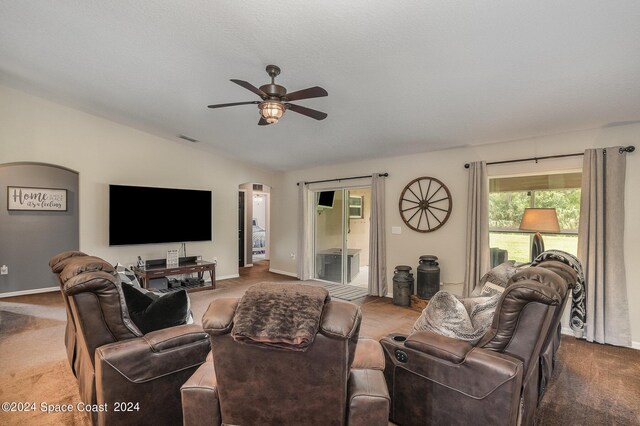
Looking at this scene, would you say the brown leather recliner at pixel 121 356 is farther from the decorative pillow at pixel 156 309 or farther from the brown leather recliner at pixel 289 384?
the brown leather recliner at pixel 289 384

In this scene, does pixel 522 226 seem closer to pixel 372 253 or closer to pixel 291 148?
pixel 372 253

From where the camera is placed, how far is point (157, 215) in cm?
555

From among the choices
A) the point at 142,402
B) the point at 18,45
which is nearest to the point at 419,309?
the point at 142,402

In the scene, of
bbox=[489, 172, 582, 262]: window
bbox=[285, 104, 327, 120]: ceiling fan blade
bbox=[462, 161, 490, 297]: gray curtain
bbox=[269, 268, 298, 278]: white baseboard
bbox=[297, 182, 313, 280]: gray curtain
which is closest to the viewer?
bbox=[285, 104, 327, 120]: ceiling fan blade

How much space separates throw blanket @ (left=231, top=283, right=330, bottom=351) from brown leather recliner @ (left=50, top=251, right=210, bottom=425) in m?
0.90

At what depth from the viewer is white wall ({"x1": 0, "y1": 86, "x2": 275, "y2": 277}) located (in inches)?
179

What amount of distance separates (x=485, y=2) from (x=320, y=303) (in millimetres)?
2023

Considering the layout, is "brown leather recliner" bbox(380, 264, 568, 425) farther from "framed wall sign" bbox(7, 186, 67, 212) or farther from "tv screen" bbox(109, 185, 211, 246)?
"framed wall sign" bbox(7, 186, 67, 212)

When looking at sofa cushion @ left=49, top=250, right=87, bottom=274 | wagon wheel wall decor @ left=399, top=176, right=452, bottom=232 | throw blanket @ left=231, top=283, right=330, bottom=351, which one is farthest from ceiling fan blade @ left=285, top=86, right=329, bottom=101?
wagon wheel wall decor @ left=399, top=176, right=452, bottom=232

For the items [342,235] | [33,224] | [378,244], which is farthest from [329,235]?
[33,224]

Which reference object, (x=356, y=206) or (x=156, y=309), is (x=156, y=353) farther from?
(x=356, y=206)

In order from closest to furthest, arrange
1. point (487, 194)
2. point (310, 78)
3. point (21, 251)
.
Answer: point (310, 78) < point (487, 194) < point (21, 251)

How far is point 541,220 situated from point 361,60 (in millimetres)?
2591

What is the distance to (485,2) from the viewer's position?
1.88 meters
